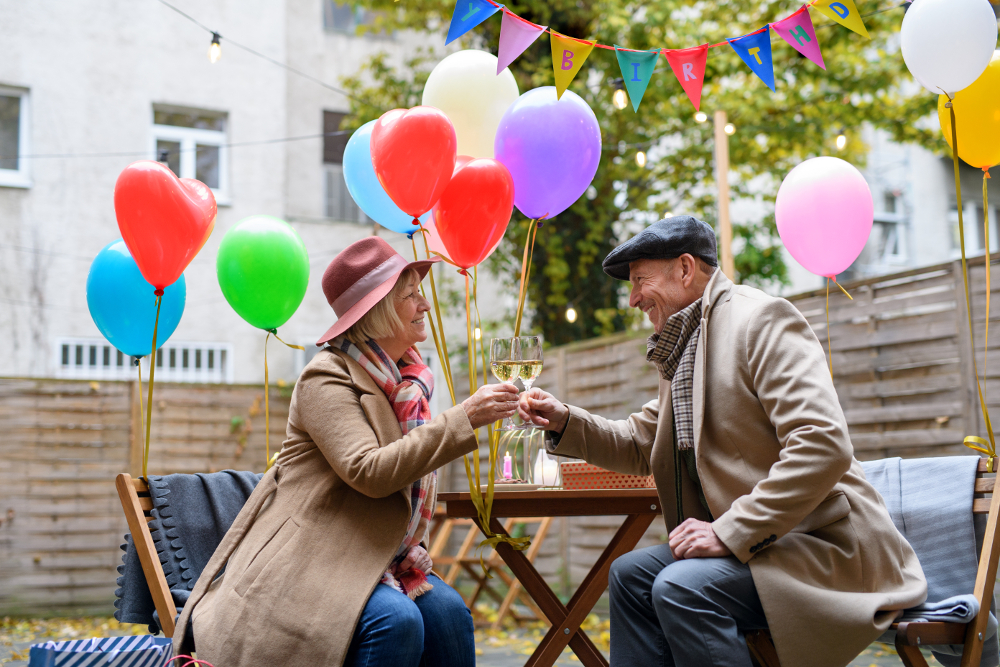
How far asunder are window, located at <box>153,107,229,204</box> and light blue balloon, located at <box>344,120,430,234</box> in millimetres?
6428

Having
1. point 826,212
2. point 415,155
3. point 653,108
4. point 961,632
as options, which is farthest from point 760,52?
point 653,108

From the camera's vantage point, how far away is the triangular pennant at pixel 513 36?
9.22 feet

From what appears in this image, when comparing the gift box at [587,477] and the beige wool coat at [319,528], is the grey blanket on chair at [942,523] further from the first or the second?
the beige wool coat at [319,528]

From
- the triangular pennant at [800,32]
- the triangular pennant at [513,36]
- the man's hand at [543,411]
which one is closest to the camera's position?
the man's hand at [543,411]

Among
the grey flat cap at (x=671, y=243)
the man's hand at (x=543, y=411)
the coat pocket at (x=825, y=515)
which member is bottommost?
the coat pocket at (x=825, y=515)

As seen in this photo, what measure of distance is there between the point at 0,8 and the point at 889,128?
8138 millimetres

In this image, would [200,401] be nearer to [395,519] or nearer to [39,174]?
[39,174]

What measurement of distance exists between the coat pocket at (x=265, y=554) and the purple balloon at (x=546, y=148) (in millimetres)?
1267

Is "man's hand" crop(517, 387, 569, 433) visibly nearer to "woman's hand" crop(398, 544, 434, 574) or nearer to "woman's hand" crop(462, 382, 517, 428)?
"woman's hand" crop(462, 382, 517, 428)

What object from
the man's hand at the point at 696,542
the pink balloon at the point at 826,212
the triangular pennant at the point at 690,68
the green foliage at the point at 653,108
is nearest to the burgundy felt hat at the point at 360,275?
the man's hand at the point at 696,542

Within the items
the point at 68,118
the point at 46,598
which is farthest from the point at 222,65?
the point at 46,598

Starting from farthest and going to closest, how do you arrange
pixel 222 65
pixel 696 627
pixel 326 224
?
pixel 326 224 < pixel 222 65 < pixel 696 627

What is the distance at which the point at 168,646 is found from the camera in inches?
86.0

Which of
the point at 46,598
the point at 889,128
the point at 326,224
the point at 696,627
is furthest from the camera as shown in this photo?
the point at 326,224
